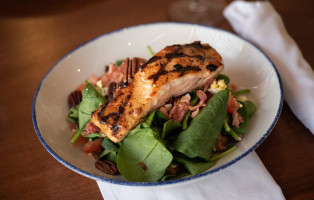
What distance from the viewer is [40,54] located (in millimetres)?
3148

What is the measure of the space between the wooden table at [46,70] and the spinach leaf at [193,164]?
41 cm

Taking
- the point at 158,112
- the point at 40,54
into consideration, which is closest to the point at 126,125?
the point at 158,112

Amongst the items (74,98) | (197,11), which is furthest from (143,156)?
(197,11)

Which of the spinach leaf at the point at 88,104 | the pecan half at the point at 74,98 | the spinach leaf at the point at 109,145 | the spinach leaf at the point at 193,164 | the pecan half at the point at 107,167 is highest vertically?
the spinach leaf at the point at 88,104

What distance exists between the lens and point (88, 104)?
211 cm

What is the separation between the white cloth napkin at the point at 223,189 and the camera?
1758mm

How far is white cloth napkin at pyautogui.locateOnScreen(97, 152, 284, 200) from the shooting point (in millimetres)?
1758

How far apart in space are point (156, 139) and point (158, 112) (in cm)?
21

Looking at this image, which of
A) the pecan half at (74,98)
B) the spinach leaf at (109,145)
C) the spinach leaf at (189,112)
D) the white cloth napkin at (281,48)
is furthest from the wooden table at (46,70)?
the spinach leaf at (189,112)

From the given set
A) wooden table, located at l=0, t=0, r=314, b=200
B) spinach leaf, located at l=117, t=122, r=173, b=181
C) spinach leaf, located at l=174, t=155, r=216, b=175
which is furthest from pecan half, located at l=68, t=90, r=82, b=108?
spinach leaf, located at l=174, t=155, r=216, b=175

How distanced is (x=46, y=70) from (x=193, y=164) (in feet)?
5.82

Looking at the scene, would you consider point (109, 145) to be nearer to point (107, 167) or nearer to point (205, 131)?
point (107, 167)

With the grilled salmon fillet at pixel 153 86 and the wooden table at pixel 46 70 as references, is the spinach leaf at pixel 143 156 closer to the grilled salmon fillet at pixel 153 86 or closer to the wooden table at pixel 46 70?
the grilled salmon fillet at pixel 153 86

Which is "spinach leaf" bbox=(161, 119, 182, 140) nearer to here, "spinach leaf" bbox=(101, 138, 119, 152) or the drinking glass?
"spinach leaf" bbox=(101, 138, 119, 152)
